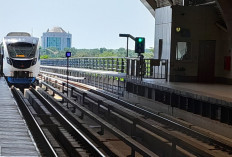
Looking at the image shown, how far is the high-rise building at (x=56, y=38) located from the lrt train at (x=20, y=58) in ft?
289

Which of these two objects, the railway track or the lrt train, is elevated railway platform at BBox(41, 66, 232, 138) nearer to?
the railway track

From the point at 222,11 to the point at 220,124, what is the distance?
715cm

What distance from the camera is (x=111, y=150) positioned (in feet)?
35.1

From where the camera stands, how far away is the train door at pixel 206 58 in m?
21.6

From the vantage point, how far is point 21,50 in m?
28.8

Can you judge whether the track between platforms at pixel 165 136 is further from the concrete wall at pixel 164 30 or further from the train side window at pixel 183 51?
the concrete wall at pixel 164 30

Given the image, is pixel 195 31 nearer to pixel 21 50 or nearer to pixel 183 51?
pixel 183 51

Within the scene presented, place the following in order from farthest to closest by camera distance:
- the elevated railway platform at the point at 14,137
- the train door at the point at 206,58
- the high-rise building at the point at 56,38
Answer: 1. the high-rise building at the point at 56,38
2. the train door at the point at 206,58
3. the elevated railway platform at the point at 14,137

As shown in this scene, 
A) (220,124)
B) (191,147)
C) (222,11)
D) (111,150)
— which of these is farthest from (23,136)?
(222,11)

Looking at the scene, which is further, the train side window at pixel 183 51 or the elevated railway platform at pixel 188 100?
the train side window at pixel 183 51

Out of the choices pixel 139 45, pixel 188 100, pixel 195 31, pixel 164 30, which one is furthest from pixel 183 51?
pixel 188 100

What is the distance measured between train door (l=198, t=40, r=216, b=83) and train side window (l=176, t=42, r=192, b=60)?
0.57 m

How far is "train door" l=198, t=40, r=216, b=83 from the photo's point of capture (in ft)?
70.7

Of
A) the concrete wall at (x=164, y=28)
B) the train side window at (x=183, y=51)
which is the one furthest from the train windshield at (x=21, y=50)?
the train side window at (x=183, y=51)
